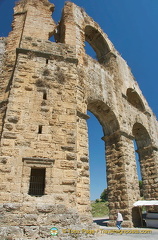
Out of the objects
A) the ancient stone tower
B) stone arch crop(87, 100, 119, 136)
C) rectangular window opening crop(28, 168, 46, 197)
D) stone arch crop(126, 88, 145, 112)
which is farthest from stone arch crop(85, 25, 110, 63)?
rectangular window opening crop(28, 168, 46, 197)

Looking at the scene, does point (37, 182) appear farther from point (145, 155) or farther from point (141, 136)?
point (141, 136)

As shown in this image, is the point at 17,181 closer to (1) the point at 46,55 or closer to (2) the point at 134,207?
(1) the point at 46,55

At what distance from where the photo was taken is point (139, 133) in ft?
46.6

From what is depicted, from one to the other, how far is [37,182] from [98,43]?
1120 centimetres

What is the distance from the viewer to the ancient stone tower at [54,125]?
5461mm

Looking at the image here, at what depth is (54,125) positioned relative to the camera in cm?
658

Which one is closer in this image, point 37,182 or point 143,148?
point 37,182

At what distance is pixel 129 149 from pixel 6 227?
290 inches

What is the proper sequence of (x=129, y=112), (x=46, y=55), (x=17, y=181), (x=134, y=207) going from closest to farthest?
(x=17, y=181) → (x=46, y=55) → (x=134, y=207) → (x=129, y=112)

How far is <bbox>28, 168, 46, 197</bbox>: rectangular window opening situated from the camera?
5.83 metres

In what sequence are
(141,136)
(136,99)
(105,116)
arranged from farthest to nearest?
(136,99) → (141,136) → (105,116)

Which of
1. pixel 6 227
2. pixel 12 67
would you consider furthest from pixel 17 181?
pixel 12 67

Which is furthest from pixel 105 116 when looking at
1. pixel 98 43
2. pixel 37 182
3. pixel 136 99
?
pixel 37 182

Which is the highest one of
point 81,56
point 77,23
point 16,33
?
point 77,23
